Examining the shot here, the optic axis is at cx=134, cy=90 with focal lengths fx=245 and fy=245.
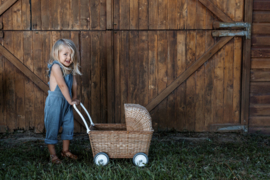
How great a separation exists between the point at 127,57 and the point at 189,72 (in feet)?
3.72

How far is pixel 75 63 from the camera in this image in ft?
9.93

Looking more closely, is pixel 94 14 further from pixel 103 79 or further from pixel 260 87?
pixel 260 87

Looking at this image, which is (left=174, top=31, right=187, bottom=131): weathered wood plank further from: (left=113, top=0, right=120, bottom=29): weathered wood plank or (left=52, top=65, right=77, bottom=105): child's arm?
(left=52, top=65, right=77, bottom=105): child's arm

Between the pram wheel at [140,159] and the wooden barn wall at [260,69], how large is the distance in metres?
2.60

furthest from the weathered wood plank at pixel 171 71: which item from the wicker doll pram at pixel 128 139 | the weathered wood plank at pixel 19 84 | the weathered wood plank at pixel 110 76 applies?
the weathered wood plank at pixel 19 84

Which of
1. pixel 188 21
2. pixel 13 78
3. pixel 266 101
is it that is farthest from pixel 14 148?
pixel 266 101

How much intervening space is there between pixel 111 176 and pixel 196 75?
259 cm

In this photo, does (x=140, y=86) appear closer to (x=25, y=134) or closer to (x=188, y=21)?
(x=188, y=21)

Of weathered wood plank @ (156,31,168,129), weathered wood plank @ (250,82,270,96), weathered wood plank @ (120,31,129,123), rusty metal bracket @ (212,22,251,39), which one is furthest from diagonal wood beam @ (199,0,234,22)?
weathered wood plank @ (120,31,129,123)

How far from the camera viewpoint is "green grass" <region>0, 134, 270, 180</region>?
8.59 ft

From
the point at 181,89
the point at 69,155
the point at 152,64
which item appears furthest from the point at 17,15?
the point at 181,89

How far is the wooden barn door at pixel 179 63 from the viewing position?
430cm

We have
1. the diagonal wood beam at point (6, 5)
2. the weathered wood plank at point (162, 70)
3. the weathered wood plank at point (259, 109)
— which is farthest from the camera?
the weathered wood plank at point (259, 109)

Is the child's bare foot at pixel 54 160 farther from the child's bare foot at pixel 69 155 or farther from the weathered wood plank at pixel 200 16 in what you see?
the weathered wood plank at pixel 200 16
